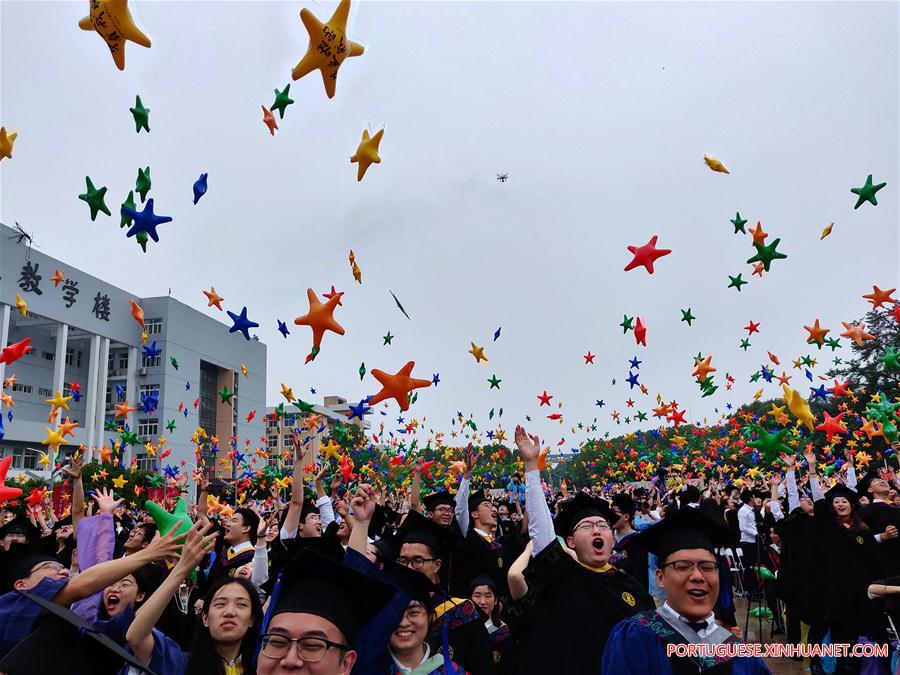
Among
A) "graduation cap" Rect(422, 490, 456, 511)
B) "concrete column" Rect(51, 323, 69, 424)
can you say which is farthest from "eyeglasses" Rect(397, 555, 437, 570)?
"concrete column" Rect(51, 323, 69, 424)

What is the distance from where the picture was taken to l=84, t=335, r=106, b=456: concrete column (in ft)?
133

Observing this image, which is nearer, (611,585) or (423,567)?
(611,585)

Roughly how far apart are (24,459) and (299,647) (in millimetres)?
43188

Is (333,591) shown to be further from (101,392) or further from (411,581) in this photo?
(101,392)

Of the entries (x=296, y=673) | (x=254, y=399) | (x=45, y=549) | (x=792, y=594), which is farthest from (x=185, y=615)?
(x=254, y=399)

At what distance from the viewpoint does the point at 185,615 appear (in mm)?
4445

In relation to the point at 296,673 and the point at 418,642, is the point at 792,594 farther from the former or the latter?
the point at 296,673

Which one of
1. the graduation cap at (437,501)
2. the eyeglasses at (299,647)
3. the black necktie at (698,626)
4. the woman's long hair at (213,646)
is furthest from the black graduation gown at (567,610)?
the graduation cap at (437,501)

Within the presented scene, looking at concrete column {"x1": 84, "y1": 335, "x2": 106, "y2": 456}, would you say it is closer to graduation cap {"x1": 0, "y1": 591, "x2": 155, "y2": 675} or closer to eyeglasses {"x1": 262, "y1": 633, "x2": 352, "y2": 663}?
graduation cap {"x1": 0, "y1": 591, "x2": 155, "y2": 675}

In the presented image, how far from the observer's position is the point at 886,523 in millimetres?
7113

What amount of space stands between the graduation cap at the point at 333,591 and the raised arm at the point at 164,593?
0.48m

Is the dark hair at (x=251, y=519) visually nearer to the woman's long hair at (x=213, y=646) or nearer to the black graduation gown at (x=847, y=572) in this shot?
the woman's long hair at (x=213, y=646)

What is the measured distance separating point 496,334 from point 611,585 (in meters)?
10.1

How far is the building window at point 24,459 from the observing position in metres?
36.3
